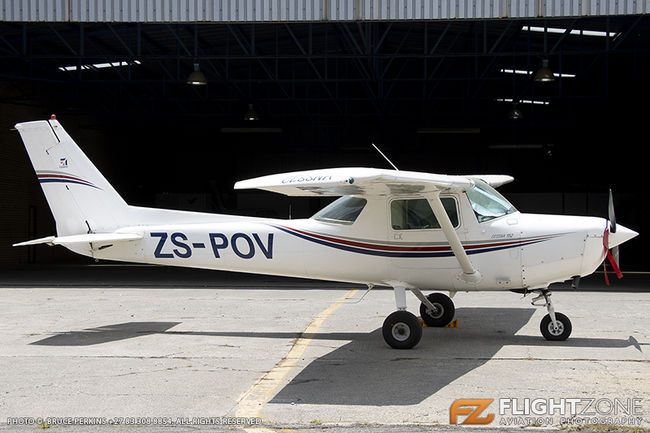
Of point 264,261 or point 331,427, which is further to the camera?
point 264,261

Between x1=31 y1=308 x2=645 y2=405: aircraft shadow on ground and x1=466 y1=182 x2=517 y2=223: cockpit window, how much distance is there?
1.67m

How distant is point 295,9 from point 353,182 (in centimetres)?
938

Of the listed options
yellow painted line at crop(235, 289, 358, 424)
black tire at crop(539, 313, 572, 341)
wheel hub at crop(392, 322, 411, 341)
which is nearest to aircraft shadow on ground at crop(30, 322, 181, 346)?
yellow painted line at crop(235, 289, 358, 424)

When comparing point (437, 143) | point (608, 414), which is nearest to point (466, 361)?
point (608, 414)

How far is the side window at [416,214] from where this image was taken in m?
9.35

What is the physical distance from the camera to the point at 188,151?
1609 inches

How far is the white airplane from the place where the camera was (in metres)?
8.95

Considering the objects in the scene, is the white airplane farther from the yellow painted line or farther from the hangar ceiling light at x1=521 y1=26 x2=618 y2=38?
the hangar ceiling light at x1=521 y1=26 x2=618 y2=38

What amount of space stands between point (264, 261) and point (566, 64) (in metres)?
18.1

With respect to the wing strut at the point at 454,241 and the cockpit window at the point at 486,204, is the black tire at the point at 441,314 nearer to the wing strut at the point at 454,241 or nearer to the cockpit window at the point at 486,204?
the wing strut at the point at 454,241

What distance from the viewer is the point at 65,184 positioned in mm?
10406

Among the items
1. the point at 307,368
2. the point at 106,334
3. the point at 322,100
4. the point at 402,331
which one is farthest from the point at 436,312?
the point at 322,100

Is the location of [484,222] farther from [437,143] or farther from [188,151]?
[188,151]

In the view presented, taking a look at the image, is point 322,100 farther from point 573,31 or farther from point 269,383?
point 269,383
